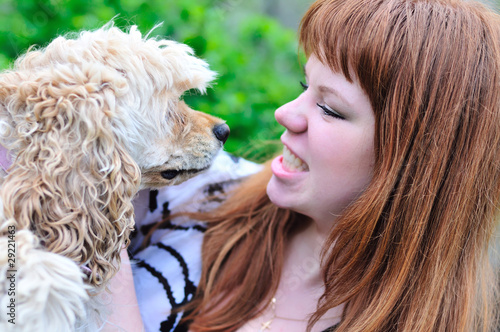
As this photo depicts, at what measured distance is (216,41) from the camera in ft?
11.7

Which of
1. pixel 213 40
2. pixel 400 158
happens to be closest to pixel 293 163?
pixel 400 158

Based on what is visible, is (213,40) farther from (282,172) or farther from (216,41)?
(282,172)

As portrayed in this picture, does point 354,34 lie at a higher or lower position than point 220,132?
higher

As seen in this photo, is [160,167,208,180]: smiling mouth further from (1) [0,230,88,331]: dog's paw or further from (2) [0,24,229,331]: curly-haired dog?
(1) [0,230,88,331]: dog's paw

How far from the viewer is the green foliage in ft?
9.33

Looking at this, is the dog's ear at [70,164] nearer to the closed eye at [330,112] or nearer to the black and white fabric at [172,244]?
the black and white fabric at [172,244]

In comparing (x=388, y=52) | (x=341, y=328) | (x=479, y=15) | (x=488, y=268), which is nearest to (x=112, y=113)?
(x=388, y=52)

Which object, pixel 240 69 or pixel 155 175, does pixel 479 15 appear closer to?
pixel 155 175

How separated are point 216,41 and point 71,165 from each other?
2.31m

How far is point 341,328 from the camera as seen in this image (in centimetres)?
180

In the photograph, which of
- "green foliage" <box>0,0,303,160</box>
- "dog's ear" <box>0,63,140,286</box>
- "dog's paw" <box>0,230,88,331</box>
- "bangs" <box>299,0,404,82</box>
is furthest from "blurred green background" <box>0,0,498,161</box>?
"dog's paw" <box>0,230,88,331</box>

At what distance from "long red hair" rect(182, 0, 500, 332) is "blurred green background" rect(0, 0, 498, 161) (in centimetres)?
64

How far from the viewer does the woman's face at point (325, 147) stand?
1804 mm

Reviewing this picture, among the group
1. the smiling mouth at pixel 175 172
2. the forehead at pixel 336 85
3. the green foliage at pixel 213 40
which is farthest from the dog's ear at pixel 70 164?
the green foliage at pixel 213 40
